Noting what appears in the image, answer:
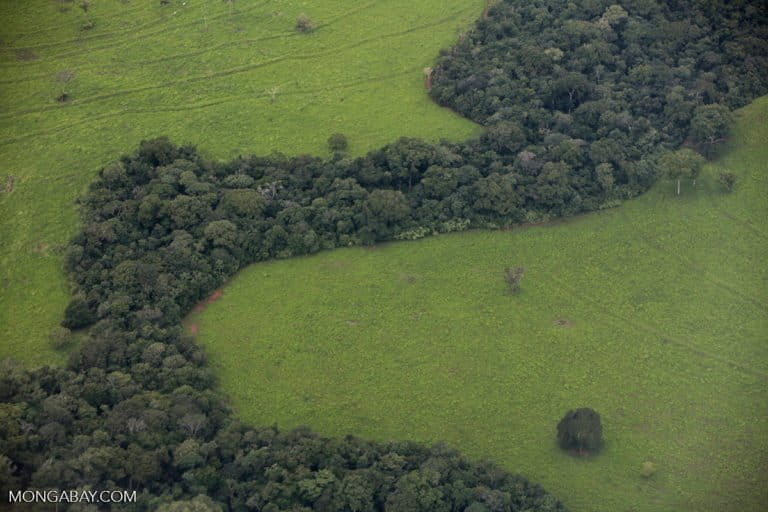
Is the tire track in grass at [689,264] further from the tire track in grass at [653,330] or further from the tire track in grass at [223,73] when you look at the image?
the tire track in grass at [223,73]

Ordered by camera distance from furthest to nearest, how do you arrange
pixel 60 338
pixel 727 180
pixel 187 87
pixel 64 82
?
1. pixel 187 87
2. pixel 64 82
3. pixel 727 180
4. pixel 60 338

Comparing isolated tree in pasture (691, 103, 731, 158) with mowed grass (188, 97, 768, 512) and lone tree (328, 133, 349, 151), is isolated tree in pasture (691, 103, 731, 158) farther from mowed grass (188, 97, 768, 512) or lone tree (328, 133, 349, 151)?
lone tree (328, 133, 349, 151)

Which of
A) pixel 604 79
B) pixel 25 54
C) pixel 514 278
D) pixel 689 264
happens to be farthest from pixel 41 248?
pixel 604 79

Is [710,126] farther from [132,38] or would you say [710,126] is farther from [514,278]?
[132,38]

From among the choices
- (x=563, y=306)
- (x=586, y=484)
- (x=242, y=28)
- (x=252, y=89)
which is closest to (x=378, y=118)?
(x=252, y=89)

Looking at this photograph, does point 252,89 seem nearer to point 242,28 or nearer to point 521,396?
point 242,28

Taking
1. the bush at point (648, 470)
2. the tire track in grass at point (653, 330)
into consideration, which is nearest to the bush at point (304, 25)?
the tire track in grass at point (653, 330)

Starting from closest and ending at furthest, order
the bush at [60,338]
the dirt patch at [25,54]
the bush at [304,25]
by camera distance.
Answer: the bush at [60,338] → the dirt patch at [25,54] → the bush at [304,25]
